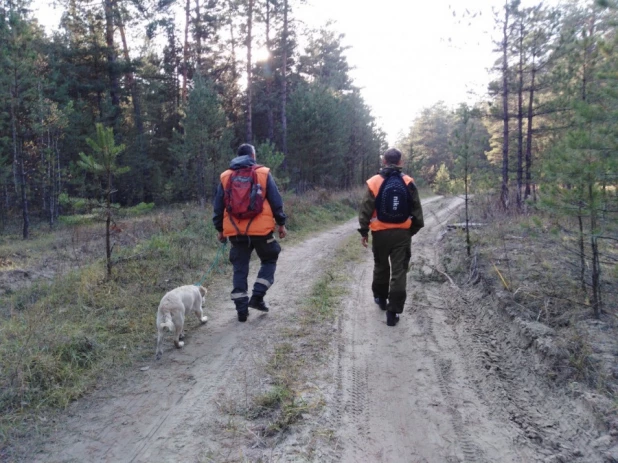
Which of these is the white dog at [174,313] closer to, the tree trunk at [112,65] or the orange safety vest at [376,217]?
the orange safety vest at [376,217]

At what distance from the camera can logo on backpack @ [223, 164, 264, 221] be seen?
511 cm

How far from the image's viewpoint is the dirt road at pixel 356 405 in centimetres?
288

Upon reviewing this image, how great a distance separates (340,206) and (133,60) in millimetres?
13763

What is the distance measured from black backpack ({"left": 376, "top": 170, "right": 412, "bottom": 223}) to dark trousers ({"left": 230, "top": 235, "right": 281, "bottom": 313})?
1397 mm

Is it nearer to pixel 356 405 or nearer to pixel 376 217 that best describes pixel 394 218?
pixel 376 217

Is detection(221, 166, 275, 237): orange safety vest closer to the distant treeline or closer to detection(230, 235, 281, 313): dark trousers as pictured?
detection(230, 235, 281, 313): dark trousers

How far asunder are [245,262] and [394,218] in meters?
1.91

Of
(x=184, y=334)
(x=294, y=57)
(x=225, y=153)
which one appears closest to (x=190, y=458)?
(x=184, y=334)

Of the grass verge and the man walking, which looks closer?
the grass verge

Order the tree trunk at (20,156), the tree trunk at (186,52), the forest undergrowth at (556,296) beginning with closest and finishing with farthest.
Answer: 1. the forest undergrowth at (556,296)
2. the tree trunk at (20,156)
3. the tree trunk at (186,52)

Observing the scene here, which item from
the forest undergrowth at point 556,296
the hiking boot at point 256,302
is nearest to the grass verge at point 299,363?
the hiking boot at point 256,302

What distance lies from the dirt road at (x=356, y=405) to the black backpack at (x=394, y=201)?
1304 mm

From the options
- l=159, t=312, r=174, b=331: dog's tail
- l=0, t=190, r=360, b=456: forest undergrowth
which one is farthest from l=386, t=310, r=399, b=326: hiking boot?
l=0, t=190, r=360, b=456: forest undergrowth

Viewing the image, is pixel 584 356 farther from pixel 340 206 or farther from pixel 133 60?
pixel 133 60
